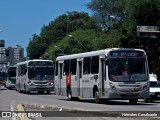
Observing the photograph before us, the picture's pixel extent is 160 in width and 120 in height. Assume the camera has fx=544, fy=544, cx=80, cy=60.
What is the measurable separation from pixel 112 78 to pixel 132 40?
114 ft

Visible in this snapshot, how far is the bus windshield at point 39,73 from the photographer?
53562mm

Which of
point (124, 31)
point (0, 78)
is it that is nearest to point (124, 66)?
point (124, 31)

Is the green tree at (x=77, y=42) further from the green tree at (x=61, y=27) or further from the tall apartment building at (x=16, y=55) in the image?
the tall apartment building at (x=16, y=55)

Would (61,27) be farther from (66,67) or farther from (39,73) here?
(66,67)

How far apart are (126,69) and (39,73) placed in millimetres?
23030

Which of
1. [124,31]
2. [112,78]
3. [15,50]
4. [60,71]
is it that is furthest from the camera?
[15,50]

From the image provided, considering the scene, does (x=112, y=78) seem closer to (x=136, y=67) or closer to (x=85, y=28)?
(x=136, y=67)

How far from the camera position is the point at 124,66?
3148 cm

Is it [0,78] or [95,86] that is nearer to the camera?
[95,86]

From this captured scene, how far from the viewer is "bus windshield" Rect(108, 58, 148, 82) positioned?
1236 inches

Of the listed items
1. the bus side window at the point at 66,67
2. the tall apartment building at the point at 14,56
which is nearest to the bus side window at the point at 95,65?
the bus side window at the point at 66,67

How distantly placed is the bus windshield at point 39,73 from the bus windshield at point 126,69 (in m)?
22.5

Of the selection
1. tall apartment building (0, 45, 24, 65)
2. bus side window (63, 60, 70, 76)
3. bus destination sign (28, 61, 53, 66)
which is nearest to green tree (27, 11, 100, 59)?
tall apartment building (0, 45, 24, 65)

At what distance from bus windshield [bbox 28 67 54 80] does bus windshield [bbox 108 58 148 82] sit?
2251 centimetres
